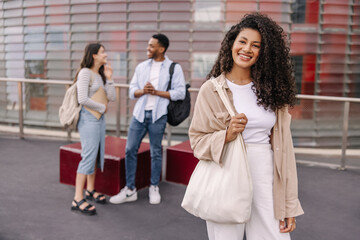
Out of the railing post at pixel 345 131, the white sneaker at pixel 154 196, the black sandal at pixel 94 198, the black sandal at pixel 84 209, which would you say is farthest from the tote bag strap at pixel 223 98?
the railing post at pixel 345 131

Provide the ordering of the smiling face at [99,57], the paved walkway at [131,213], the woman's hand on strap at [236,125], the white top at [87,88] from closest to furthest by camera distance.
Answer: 1. the woman's hand on strap at [236,125]
2. the paved walkway at [131,213]
3. the white top at [87,88]
4. the smiling face at [99,57]

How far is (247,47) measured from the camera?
1.75 m

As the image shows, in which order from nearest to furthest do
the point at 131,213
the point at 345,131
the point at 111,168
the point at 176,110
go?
the point at 131,213, the point at 176,110, the point at 111,168, the point at 345,131

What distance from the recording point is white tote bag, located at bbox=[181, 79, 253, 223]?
164 centimetres

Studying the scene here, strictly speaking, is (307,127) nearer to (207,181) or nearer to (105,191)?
(105,191)

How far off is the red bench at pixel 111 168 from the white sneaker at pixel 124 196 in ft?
0.61

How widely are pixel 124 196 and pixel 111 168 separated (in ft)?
1.28

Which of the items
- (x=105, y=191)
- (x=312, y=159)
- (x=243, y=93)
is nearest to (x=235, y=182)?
(x=243, y=93)

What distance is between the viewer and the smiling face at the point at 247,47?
1760mm

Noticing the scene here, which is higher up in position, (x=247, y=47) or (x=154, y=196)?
(x=247, y=47)

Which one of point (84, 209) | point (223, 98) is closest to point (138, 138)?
point (84, 209)

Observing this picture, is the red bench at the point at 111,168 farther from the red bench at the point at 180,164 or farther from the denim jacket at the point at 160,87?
the denim jacket at the point at 160,87

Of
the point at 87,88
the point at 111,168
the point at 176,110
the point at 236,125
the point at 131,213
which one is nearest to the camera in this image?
the point at 236,125

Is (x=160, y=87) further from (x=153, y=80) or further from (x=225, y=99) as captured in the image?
(x=225, y=99)
